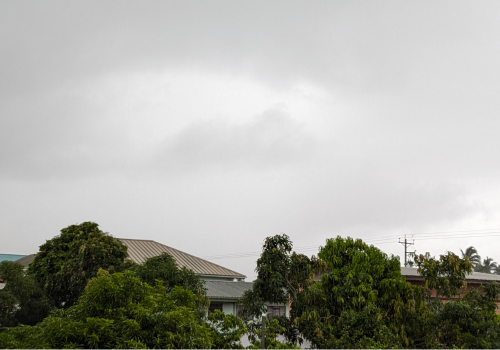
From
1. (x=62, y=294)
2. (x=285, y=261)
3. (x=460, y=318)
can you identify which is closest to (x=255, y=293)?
(x=285, y=261)

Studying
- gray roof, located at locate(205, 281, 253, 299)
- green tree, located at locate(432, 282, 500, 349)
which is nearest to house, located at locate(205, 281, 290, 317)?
gray roof, located at locate(205, 281, 253, 299)

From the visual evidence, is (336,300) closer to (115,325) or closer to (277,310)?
(277,310)

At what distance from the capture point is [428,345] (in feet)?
55.7

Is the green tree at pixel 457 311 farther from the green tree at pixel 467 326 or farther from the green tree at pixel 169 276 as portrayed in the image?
the green tree at pixel 169 276

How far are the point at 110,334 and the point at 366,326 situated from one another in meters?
11.0

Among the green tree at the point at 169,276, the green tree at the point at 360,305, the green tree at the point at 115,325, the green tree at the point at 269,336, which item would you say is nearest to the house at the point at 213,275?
the green tree at the point at 169,276

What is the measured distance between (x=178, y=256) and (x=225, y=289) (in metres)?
6.28

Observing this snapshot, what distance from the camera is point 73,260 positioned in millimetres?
21984

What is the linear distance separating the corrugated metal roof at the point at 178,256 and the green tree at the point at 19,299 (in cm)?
915

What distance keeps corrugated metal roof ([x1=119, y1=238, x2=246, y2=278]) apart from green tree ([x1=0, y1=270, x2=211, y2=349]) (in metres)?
21.0

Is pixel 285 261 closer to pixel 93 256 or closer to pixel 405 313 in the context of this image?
pixel 405 313

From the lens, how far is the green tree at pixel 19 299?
19.5 metres

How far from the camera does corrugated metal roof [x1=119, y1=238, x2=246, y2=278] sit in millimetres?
30850

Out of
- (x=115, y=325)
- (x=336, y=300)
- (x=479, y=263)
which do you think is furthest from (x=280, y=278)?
(x=479, y=263)
